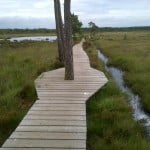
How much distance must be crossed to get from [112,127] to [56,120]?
47.6 inches

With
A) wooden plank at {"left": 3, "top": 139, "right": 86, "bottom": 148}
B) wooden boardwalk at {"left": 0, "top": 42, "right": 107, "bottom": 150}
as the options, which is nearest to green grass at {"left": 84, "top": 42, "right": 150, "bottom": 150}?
wooden boardwalk at {"left": 0, "top": 42, "right": 107, "bottom": 150}

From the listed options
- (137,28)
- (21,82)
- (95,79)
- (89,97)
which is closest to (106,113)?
(89,97)

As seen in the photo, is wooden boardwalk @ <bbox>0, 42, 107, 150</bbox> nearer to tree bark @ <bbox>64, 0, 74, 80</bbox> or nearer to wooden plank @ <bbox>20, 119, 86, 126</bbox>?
wooden plank @ <bbox>20, 119, 86, 126</bbox>

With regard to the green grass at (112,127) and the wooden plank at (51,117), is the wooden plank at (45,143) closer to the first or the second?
the green grass at (112,127)

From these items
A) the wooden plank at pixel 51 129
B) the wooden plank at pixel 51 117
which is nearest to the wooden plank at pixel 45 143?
the wooden plank at pixel 51 129

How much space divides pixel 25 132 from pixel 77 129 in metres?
0.96

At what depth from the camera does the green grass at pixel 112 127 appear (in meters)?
6.21

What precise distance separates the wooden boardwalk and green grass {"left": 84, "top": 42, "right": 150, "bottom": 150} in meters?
0.30

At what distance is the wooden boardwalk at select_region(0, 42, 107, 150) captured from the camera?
5703mm

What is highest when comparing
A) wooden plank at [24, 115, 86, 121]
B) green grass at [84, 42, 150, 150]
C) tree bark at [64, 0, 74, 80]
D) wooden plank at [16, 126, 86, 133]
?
tree bark at [64, 0, 74, 80]

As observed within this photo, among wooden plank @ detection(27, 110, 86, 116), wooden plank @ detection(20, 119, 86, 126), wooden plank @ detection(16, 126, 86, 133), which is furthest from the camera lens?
wooden plank @ detection(27, 110, 86, 116)

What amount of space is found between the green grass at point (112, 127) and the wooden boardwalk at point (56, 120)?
30 cm

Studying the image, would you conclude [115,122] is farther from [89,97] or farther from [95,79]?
[95,79]

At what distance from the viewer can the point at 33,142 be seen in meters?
5.74
